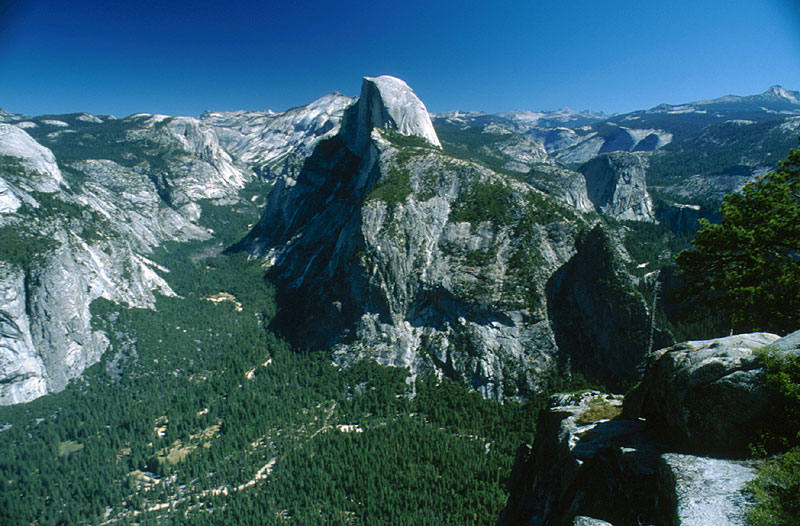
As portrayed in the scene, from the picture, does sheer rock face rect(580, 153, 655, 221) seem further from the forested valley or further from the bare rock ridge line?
the forested valley

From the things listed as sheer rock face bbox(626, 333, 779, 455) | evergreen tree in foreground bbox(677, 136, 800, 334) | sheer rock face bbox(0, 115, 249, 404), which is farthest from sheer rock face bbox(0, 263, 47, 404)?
evergreen tree in foreground bbox(677, 136, 800, 334)

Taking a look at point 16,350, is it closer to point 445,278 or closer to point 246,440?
point 246,440

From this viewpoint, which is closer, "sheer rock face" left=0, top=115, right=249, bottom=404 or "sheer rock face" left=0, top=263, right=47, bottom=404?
"sheer rock face" left=0, top=263, right=47, bottom=404

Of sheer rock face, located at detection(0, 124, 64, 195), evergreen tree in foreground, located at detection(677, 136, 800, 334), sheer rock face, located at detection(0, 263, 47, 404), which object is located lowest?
sheer rock face, located at detection(0, 263, 47, 404)

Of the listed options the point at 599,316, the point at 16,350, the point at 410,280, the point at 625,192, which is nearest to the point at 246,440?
the point at 410,280

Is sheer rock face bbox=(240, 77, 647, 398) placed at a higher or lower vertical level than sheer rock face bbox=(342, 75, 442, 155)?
lower

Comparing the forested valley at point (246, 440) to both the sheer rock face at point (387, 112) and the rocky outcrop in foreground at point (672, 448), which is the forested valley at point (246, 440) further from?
the sheer rock face at point (387, 112)
